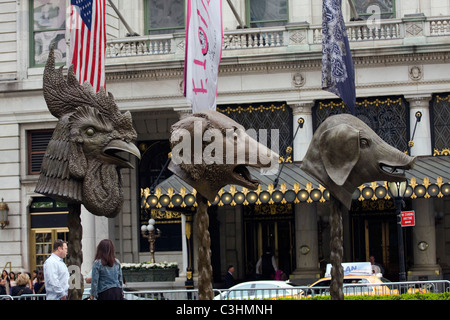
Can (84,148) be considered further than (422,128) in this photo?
No

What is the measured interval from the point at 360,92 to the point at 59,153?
72.3 ft

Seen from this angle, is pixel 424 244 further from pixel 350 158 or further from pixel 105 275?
pixel 105 275

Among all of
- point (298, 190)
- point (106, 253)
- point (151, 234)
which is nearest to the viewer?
point (106, 253)

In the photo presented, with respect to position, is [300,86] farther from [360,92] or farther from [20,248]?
[20,248]

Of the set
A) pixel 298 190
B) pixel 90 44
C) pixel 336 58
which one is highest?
pixel 90 44

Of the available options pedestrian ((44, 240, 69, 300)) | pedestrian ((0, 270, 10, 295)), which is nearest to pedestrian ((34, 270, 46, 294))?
pedestrian ((0, 270, 10, 295))

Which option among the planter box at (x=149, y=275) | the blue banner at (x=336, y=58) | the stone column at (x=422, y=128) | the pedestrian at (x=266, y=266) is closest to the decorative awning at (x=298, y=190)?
the stone column at (x=422, y=128)

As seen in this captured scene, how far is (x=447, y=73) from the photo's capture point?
33.2m

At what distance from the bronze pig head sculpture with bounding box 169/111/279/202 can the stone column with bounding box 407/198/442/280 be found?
67.8ft

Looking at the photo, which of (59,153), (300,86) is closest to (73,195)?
(59,153)

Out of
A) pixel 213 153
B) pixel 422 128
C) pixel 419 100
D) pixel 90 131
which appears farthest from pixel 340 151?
pixel 419 100

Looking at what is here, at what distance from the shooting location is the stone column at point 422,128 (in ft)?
109

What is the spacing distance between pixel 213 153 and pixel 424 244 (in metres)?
21.2

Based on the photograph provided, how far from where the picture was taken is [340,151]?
45.3ft
